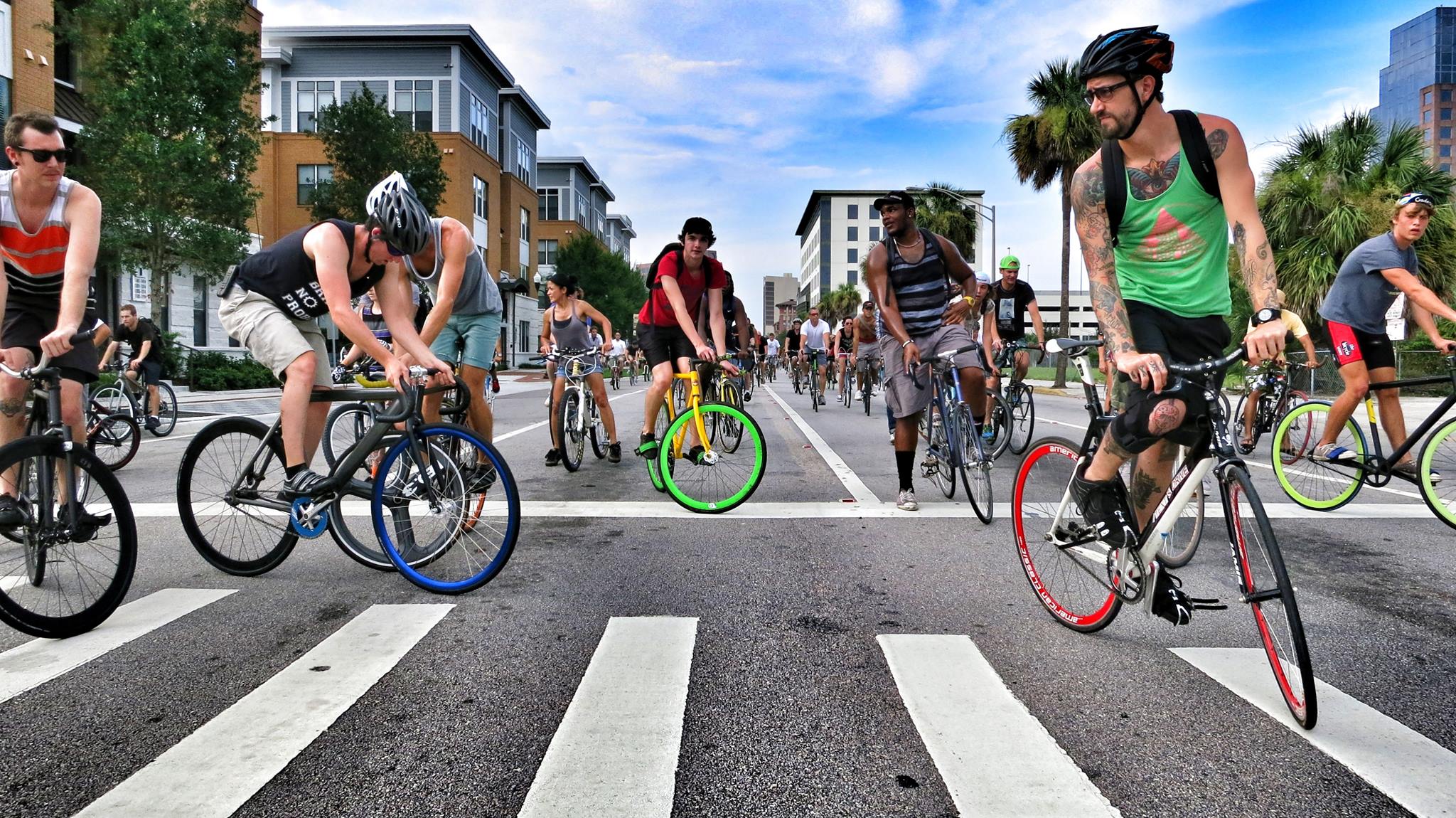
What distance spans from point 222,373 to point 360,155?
11.5 metres

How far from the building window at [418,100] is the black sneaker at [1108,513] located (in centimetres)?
4527

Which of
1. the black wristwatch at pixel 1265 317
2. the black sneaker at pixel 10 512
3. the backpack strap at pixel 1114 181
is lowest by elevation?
the black sneaker at pixel 10 512

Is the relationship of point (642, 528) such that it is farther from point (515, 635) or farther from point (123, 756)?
point (123, 756)

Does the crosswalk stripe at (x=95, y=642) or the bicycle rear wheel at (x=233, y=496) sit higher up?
the bicycle rear wheel at (x=233, y=496)

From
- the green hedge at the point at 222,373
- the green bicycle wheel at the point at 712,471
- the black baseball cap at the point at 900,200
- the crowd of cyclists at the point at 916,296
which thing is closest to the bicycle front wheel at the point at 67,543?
the crowd of cyclists at the point at 916,296

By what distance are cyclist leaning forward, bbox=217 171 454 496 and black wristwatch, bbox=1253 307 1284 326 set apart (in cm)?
302

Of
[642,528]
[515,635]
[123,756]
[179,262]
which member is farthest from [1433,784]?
[179,262]

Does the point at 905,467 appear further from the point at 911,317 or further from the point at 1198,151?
the point at 1198,151

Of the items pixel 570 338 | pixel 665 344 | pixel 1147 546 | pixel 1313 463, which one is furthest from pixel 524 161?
pixel 1147 546

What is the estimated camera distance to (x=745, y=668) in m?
3.20

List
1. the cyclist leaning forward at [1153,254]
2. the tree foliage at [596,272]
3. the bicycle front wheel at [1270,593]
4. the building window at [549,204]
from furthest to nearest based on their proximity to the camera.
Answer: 1. the building window at [549,204]
2. the tree foliage at [596,272]
3. the cyclist leaning forward at [1153,254]
4. the bicycle front wheel at [1270,593]

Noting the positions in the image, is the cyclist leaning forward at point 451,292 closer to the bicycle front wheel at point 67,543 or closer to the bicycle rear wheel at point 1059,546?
the bicycle front wheel at point 67,543

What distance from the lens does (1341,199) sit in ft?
74.8

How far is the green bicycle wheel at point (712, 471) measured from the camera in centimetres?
628
